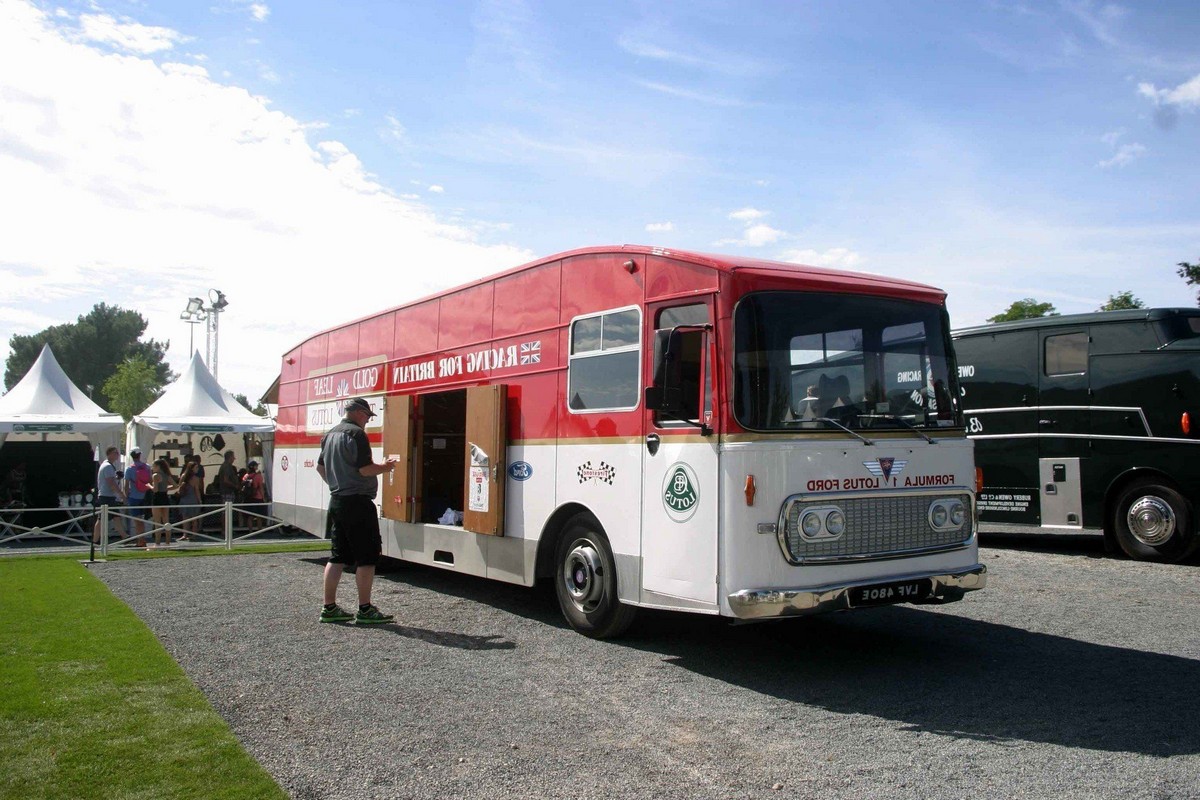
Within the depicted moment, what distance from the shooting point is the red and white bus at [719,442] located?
6383 millimetres

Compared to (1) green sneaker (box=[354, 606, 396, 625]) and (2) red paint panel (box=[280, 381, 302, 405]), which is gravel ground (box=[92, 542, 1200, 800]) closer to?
(1) green sneaker (box=[354, 606, 396, 625])

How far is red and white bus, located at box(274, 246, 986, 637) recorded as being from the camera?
6383 mm

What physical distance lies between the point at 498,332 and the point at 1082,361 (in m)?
8.52

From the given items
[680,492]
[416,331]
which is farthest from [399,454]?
[680,492]

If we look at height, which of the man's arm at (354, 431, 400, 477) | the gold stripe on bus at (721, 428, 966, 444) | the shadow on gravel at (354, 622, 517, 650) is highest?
the gold stripe on bus at (721, 428, 966, 444)

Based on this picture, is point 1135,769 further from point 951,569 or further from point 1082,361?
point 1082,361

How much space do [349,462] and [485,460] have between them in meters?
1.28

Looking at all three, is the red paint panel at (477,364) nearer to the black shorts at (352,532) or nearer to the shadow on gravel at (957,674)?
the black shorts at (352,532)

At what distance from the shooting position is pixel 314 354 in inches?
559

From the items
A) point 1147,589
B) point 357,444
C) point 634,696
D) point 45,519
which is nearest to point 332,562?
point 357,444

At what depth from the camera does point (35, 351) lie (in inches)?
3189

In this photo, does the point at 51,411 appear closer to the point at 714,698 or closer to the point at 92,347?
the point at 714,698

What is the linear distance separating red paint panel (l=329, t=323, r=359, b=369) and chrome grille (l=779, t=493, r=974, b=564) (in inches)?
305

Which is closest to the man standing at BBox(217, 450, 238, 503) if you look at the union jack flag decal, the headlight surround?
the union jack flag decal
